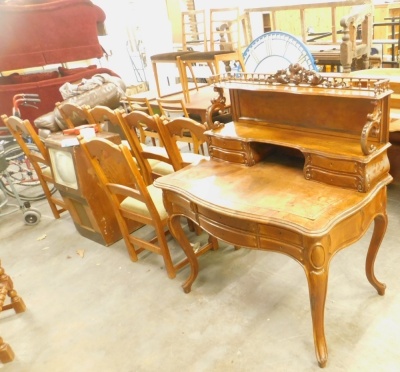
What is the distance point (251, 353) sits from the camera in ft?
5.43

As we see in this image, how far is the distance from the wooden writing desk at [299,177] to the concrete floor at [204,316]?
177mm

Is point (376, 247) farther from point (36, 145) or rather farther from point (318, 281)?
point (36, 145)

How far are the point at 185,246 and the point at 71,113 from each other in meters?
1.73

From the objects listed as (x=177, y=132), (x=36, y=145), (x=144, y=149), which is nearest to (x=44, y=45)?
(x=36, y=145)

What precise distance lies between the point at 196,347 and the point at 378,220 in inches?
39.1

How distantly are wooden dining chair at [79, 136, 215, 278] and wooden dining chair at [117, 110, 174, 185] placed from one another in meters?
0.14

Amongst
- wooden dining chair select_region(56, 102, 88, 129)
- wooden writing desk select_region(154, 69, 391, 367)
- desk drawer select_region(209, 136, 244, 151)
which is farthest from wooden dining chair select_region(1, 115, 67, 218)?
desk drawer select_region(209, 136, 244, 151)

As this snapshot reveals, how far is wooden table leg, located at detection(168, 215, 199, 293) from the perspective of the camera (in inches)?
74.9

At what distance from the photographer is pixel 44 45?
16.4ft

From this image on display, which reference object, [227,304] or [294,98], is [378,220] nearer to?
[294,98]

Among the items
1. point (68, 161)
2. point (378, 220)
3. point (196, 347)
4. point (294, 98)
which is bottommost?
point (196, 347)

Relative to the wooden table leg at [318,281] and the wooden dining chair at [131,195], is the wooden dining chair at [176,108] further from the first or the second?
the wooden table leg at [318,281]

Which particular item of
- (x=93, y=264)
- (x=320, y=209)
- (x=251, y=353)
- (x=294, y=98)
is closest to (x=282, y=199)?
(x=320, y=209)

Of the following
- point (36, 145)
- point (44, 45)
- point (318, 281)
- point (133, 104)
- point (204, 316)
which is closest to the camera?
point (318, 281)
